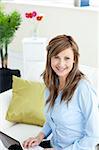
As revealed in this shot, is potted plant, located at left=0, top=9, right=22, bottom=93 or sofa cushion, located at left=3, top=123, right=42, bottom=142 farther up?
potted plant, located at left=0, top=9, right=22, bottom=93

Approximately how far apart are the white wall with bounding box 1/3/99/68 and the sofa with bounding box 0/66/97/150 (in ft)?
4.11

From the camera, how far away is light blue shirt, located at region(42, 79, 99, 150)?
150 cm

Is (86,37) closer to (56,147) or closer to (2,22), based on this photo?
(2,22)

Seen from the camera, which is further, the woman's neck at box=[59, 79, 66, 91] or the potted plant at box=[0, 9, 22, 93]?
the potted plant at box=[0, 9, 22, 93]

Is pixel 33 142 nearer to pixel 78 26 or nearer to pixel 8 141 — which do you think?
pixel 8 141

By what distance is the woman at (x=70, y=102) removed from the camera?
1.50 metres

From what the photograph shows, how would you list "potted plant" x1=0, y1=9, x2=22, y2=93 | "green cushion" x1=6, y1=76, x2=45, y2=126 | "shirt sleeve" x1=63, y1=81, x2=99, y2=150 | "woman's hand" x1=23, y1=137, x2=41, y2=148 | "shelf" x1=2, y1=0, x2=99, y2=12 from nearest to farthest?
"shirt sleeve" x1=63, y1=81, x2=99, y2=150 < "woman's hand" x1=23, y1=137, x2=41, y2=148 < "green cushion" x1=6, y1=76, x2=45, y2=126 < "potted plant" x1=0, y1=9, x2=22, y2=93 < "shelf" x1=2, y1=0, x2=99, y2=12

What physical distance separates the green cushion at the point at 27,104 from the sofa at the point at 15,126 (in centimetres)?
3

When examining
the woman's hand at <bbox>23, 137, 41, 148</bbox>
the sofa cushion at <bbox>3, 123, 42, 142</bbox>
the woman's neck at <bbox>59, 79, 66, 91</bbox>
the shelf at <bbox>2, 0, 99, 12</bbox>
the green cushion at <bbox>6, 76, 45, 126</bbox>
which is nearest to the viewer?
the woman's neck at <bbox>59, 79, 66, 91</bbox>

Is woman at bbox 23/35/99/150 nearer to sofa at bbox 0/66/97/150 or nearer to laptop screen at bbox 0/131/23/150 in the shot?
laptop screen at bbox 0/131/23/150

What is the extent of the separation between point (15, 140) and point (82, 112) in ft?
1.85

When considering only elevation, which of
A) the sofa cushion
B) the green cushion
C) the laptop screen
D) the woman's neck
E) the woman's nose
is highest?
the woman's nose

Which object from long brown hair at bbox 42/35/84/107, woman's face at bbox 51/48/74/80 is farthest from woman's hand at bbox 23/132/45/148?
woman's face at bbox 51/48/74/80

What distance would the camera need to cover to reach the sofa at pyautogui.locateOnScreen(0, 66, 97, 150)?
6.93ft
